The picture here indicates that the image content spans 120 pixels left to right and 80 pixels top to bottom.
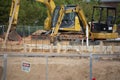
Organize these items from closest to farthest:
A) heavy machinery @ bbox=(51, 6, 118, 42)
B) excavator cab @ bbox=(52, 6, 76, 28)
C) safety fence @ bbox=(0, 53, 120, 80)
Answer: safety fence @ bbox=(0, 53, 120, 80) → heavy machinery @ bbox=(51, 6, 118, 42) → excavator cab @ bbox=(52, 6, 76, 28)

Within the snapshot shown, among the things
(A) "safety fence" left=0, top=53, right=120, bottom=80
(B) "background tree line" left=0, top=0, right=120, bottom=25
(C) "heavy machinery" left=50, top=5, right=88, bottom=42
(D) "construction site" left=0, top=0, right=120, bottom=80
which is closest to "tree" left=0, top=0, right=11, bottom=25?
(B) "background tree line" left=0, top=0, right=120, bottom=25

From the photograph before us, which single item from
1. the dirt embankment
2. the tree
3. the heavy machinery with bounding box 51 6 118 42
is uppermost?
the tree

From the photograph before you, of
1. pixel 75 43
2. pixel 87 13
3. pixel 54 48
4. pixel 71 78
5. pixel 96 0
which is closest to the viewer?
pixel 71 78

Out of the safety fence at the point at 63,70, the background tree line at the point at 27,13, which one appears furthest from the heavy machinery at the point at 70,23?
the background tree line at the point at 27,13

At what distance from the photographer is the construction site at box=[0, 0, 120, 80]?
19734mm

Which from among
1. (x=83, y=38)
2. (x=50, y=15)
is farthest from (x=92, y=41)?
(x=50, y=15)

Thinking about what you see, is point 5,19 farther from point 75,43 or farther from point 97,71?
point 97,71

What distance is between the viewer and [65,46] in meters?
27.2

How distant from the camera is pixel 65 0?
62.2 meters

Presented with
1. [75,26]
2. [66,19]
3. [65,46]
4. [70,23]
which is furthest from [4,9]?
[65,46]

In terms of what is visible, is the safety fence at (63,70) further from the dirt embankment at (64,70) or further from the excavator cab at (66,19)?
the excavator cab at (66,19)

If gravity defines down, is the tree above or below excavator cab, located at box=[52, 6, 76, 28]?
above

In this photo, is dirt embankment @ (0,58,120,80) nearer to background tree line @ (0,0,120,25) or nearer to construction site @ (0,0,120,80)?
construction site @ (0,0,120,80)

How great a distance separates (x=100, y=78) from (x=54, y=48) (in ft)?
28.5
